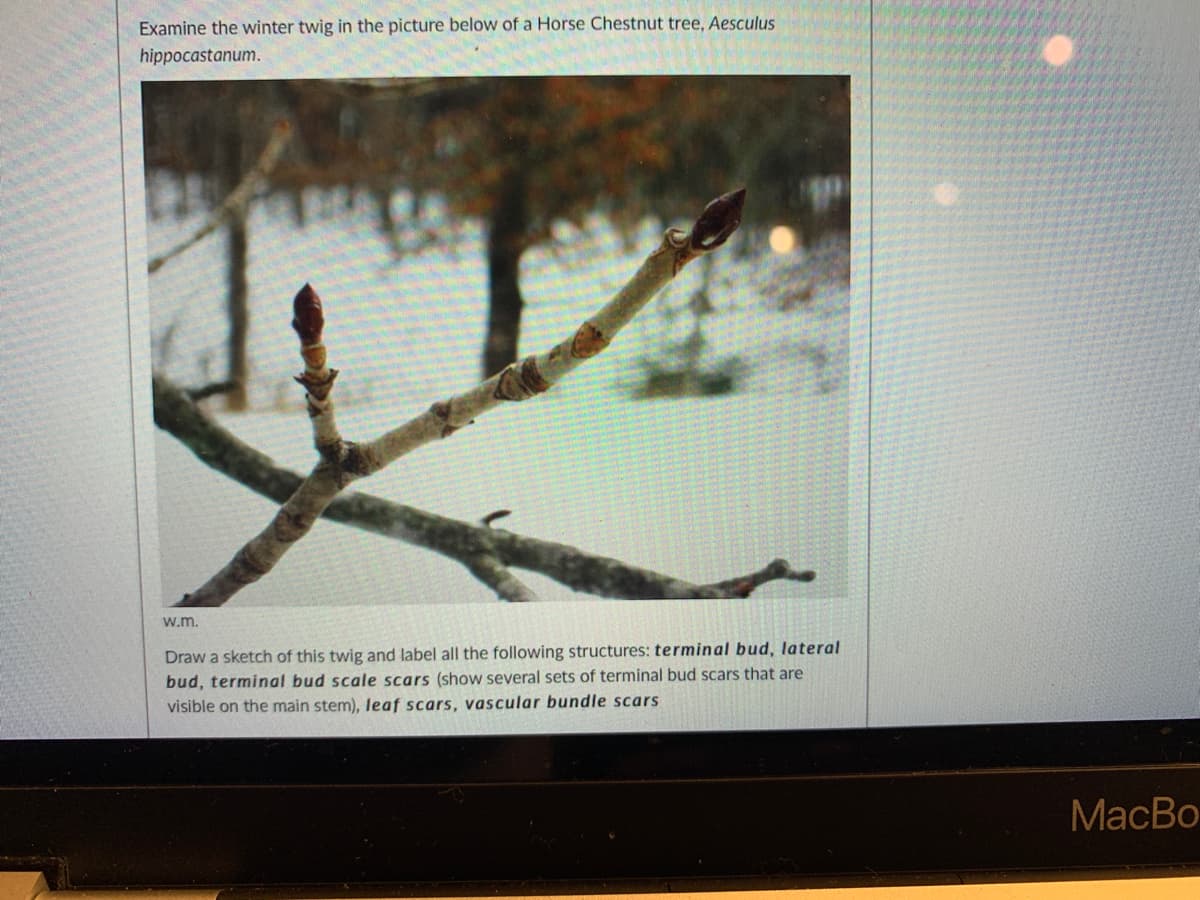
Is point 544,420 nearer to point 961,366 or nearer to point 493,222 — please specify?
point 493,222

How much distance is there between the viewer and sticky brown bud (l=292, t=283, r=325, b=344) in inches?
16.4

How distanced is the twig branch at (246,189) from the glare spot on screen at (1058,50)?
372 millimetres

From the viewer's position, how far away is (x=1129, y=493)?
42 cm

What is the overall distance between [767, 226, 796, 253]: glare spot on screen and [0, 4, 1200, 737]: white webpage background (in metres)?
0.04

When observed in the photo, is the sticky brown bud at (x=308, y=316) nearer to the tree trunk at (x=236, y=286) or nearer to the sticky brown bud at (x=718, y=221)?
the tree trunk at (x=236, y=286)

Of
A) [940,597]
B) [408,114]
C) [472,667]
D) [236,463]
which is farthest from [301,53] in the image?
[940,597]

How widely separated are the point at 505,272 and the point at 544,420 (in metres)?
0.08

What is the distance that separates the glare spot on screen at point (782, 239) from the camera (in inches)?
16.2

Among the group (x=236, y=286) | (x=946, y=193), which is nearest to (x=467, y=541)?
(x=236, y=286)

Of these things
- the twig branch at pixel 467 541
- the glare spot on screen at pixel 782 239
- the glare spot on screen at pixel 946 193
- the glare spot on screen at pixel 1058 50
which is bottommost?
the twig branch at pixel 467 541

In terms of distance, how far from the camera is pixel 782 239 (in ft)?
1.35

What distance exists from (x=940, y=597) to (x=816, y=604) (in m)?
0.06

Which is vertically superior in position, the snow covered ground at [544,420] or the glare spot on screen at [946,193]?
the glare spot on screen at [946,193]

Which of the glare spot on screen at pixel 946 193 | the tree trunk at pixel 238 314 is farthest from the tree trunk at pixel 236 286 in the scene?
the glare spot on screen at pixel 946 193
